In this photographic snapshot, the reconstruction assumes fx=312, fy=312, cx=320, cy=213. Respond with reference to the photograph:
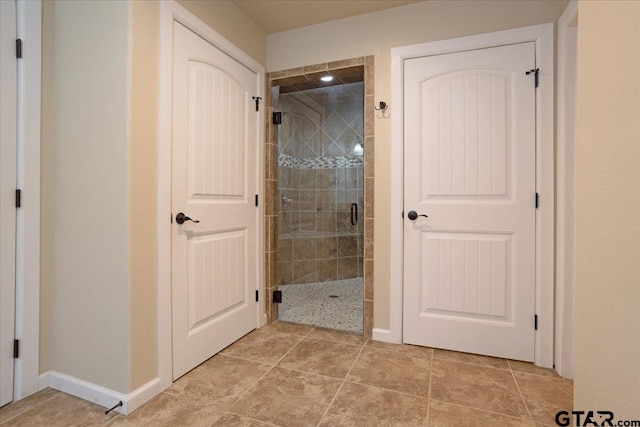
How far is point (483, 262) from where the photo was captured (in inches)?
83.7

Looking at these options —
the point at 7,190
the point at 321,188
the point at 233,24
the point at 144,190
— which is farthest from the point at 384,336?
the point at 321,188

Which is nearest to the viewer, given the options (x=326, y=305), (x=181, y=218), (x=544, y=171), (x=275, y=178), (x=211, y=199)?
(x=181, y=218)

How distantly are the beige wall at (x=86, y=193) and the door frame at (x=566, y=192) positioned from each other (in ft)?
7.97

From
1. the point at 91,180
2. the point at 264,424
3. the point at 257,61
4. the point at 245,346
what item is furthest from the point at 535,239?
the point at 91,180

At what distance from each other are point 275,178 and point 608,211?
2275 millimetres

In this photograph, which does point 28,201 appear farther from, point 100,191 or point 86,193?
point 100,191

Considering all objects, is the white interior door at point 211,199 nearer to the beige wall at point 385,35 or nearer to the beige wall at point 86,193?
the beige wall at point 86,193

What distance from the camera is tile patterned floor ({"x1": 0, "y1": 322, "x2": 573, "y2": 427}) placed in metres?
1.47

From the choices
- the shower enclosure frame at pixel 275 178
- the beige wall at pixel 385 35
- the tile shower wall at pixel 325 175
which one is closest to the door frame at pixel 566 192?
the beige wall at pixel 385 35

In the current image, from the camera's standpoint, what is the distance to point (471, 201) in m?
2.14

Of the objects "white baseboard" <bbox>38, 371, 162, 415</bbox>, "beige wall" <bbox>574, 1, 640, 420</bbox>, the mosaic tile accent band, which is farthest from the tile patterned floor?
the mosaic tile accent band

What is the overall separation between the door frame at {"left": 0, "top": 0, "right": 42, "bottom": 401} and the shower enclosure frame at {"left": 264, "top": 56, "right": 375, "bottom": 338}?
145cm

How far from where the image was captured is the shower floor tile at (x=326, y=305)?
2.77m

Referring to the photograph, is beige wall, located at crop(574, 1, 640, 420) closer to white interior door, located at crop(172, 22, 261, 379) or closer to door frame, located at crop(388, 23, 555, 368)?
door frame, located at crop(388, 23, 555, 368)
